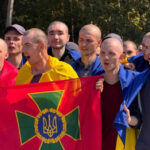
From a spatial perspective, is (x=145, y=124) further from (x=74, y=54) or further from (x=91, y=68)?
(x=74, y=54)

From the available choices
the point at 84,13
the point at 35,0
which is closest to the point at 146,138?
the point at 84,13

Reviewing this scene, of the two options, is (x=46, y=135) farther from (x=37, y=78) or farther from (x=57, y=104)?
(x=37, y=78)

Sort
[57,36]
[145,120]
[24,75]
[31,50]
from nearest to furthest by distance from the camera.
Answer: [145,120] < [31,50] < [24,75] < [57,36]

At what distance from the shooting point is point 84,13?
680 inches

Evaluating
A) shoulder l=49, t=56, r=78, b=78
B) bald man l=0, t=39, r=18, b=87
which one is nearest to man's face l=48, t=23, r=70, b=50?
bald man l=0, t=39, r=18, b=87

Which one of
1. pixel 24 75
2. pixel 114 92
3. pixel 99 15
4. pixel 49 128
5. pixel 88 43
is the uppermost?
pixel 99 15

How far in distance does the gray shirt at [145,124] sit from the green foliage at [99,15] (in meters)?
13.5

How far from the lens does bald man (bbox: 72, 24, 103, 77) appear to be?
4.61 metres

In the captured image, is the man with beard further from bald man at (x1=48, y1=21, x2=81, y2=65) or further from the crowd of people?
the crowd of people

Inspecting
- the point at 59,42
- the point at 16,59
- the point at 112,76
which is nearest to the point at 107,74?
the point at 112,76

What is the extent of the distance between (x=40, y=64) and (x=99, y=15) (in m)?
13.3

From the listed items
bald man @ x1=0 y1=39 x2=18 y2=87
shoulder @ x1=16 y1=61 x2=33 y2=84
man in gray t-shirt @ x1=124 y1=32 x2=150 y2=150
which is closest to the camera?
man in gray t-shirt @ x1=124 y1=32 x2=150 y2=150

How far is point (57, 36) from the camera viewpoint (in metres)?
5.41

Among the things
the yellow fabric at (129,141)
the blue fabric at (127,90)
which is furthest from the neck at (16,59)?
the yellow fabric at (129,141)
